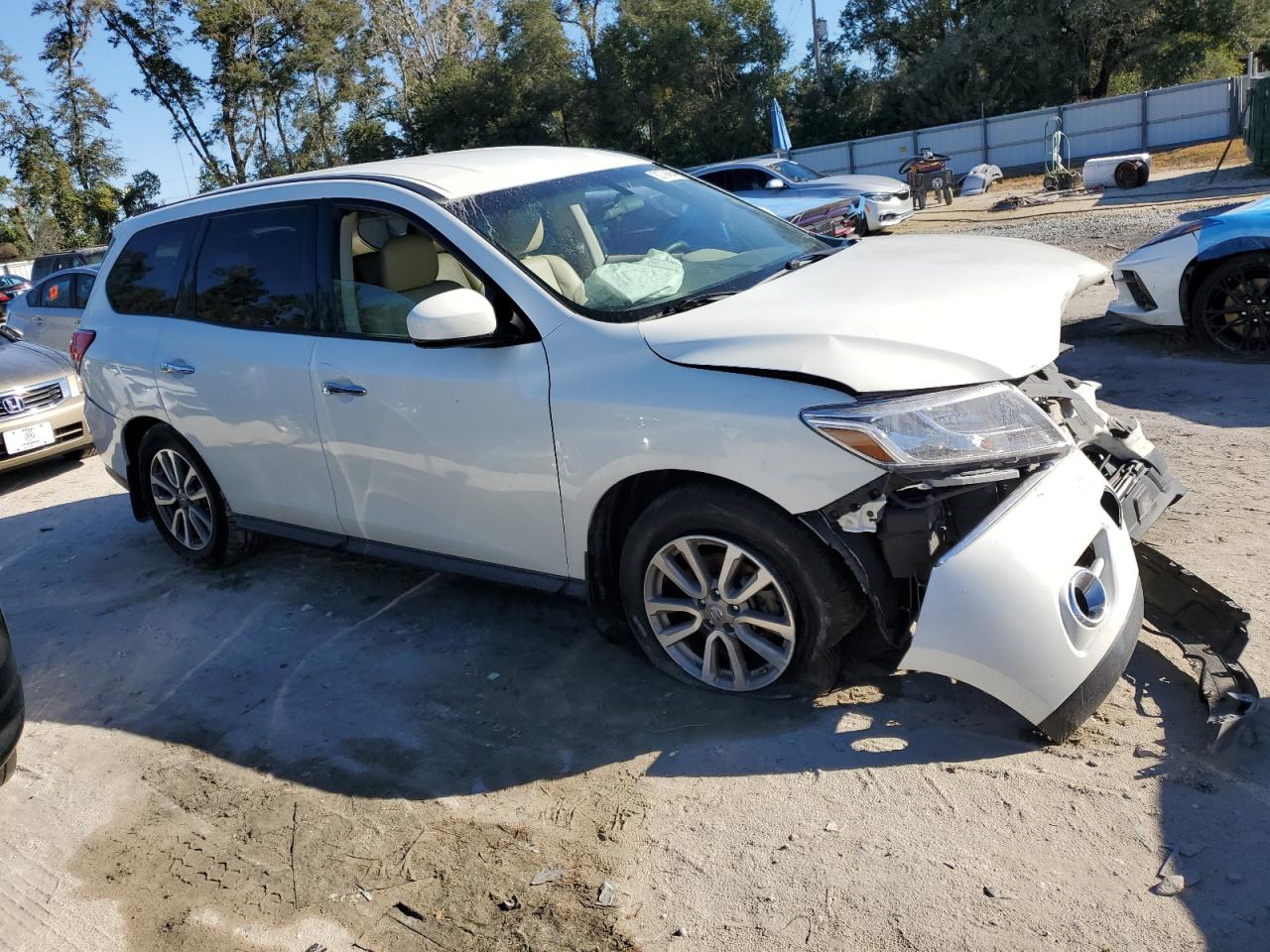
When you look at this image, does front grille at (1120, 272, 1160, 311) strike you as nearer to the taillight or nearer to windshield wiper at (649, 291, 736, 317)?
windshield wiper at (649, 291, 736, 317)

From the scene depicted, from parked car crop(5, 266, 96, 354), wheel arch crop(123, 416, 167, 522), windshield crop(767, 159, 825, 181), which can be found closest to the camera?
wheel arch crop(123, 416, 167, 522)

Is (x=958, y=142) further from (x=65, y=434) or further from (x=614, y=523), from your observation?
(x=614, y=523)

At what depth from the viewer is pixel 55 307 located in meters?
12.9

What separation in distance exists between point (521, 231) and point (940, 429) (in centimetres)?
184

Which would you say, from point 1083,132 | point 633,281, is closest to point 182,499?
point 633,281

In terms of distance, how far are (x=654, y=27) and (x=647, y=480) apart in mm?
40902

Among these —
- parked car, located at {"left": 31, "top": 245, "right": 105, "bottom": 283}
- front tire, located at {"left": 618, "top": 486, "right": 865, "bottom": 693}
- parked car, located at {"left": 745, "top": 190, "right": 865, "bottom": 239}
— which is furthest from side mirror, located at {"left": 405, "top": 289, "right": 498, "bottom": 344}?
parked car, located at {"left": 31, "top": 245, "right": 105, "bottom": 283}

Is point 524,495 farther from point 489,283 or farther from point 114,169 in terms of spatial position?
point 114,169

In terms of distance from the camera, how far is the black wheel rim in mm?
6918

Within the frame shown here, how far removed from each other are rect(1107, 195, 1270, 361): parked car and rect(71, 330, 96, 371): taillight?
6.62 m

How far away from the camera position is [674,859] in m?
3.06

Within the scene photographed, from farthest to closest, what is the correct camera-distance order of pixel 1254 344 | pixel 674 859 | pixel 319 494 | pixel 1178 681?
pixel 1254 344, pixel 319 494, pixel 1178 681, pixel 674 859

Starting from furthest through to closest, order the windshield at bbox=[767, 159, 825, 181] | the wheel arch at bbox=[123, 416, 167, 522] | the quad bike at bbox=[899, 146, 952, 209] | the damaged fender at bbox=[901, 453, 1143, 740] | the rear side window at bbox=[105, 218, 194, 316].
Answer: the quad bike at bbox=[899, 146, 952, 209]
the windshield at bbox=[767, 159, 825, 181]
the wheel arch at bbox=[123, 416, 167, 522]
the rear side window at bbox=[105, 218, 194, 316]
the damaged fender at bbox=[901, 453, 1143, 740]

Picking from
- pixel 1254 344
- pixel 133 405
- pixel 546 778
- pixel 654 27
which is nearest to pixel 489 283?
pixel 546 778
